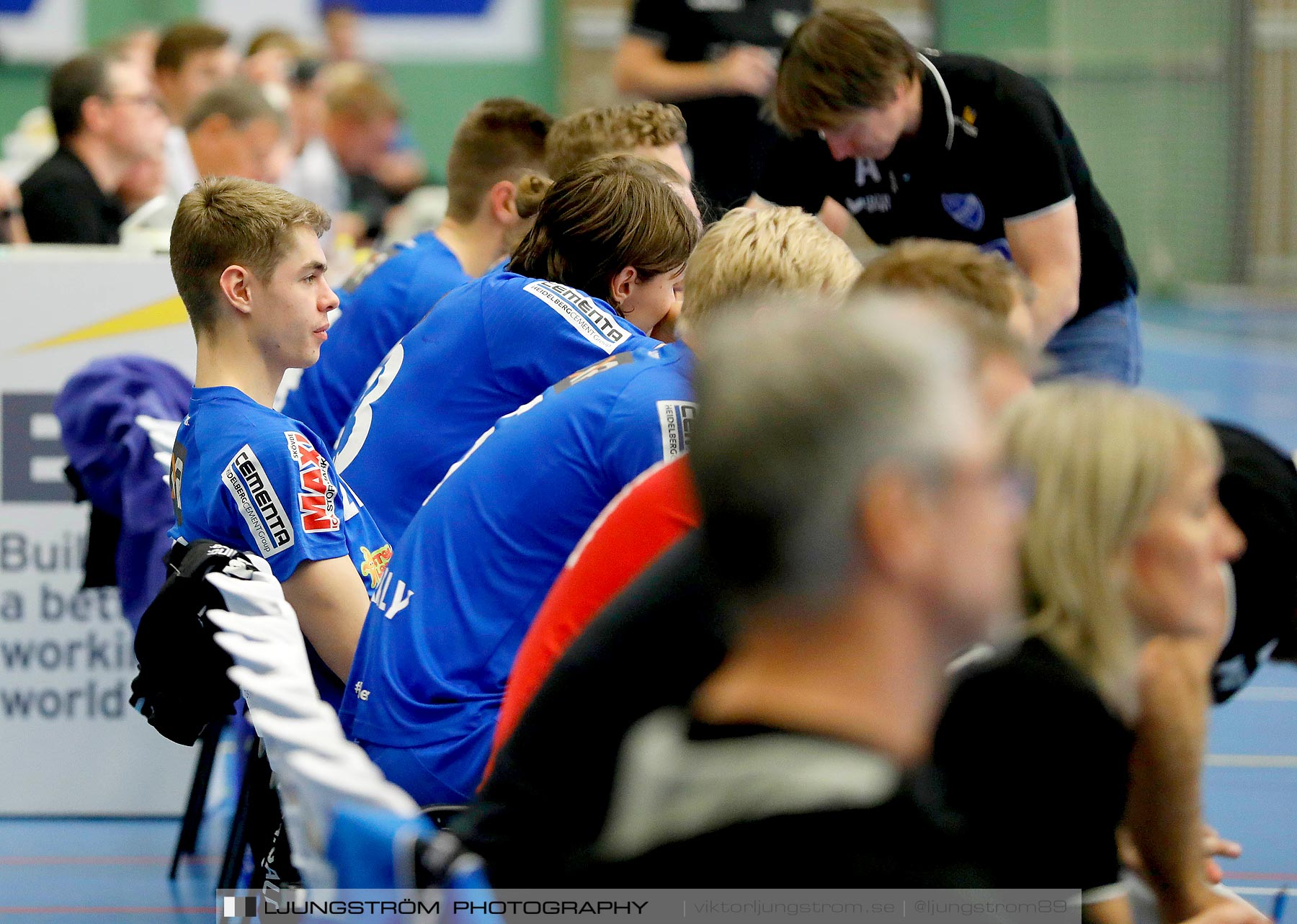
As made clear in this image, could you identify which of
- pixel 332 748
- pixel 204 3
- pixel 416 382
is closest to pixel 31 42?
pixel 204 3

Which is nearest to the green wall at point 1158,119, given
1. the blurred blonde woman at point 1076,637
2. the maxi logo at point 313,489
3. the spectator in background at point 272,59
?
the spectator in background at point 272,59

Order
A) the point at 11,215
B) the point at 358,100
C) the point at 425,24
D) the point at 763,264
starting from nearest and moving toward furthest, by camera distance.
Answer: the point at 763,264, the point at 11,215, the point at 358,100, the point at 425,24

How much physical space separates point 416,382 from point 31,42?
48.8ft

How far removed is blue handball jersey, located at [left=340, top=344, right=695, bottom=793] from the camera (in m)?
2.18

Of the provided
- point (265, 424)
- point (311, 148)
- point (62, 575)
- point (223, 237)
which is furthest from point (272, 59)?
point (265, 424)

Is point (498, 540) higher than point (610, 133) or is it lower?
lower

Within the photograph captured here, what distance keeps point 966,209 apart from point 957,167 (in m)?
0.12

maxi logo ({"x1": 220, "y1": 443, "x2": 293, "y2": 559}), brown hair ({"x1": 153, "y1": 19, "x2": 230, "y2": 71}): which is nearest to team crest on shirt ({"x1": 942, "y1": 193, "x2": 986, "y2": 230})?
maxi logo ({"x1": 220, "y1": 443, "x2": 293, "y2": 559})

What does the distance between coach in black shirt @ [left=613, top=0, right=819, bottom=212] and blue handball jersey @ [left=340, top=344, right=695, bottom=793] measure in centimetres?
308

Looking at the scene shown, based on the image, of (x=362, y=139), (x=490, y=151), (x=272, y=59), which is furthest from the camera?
(x=362, y=139)

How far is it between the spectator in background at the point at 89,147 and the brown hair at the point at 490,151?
2.11m

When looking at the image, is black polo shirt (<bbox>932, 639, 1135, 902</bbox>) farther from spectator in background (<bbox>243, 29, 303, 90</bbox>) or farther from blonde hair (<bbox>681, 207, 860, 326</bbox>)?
spectator in background (<bbox>243, 29, 303, 90</bbox>)

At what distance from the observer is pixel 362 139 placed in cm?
998

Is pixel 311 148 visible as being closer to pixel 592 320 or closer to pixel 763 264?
pixel 592 320
